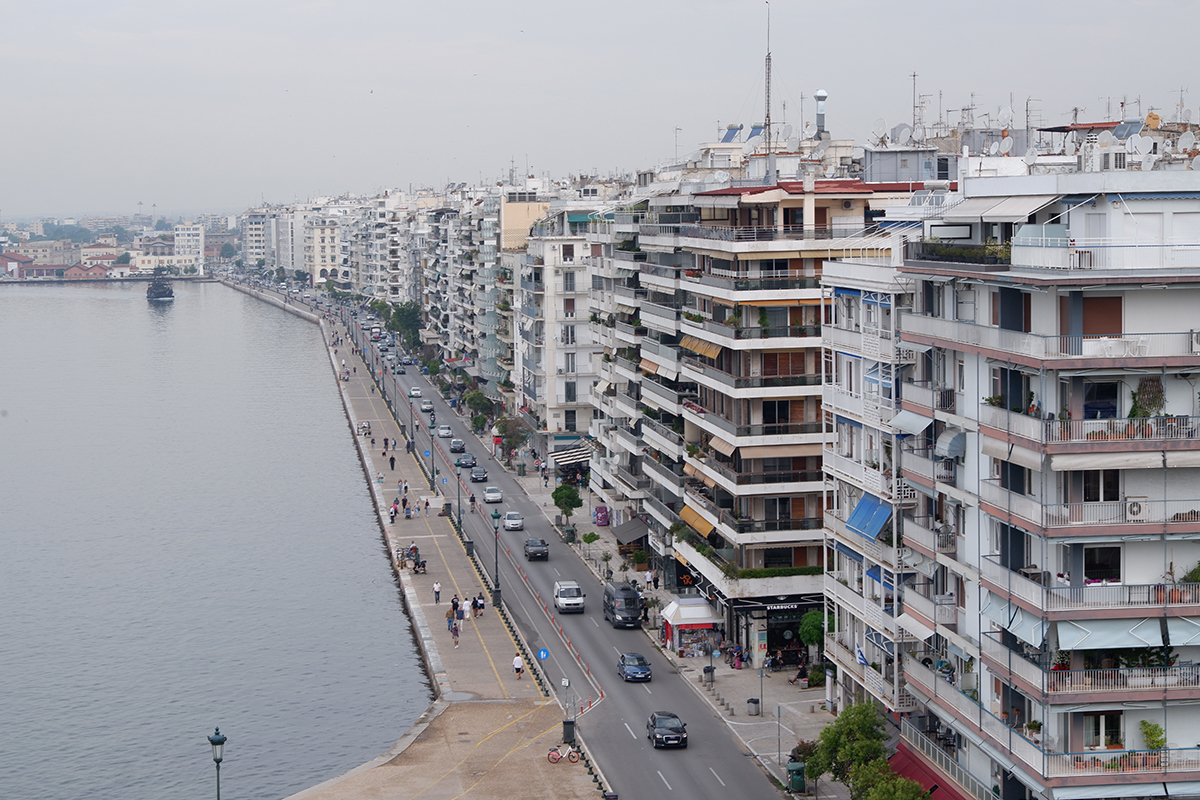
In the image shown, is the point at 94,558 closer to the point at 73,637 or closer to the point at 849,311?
the point at 73,637

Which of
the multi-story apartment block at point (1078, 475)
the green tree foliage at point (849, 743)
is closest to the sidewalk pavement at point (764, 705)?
the green tree foliage at point (849, 743)

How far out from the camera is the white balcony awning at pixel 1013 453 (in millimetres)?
28141

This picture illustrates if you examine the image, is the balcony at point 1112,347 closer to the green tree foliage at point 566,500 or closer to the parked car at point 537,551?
the parked car at point 537,551

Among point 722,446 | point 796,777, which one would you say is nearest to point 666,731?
point 796,777

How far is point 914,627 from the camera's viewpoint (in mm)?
35062

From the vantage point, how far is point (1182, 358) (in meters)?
27.4

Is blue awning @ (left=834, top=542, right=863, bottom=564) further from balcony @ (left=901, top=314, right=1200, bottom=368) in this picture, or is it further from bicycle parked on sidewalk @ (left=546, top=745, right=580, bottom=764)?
balcony @ (left=901, top=314, right=1200, bottom=368)

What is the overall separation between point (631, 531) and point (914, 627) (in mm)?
31544

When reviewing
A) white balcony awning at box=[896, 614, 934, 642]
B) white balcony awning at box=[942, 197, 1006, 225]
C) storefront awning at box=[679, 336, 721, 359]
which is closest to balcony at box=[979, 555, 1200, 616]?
white balcony awning at box=[896, 614, 934, 642]

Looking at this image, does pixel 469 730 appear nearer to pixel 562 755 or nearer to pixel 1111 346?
pixel 562 755

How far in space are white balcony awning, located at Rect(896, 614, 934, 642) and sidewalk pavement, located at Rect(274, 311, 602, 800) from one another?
8.71 metres

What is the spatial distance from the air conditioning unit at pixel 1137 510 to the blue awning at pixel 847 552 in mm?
12087

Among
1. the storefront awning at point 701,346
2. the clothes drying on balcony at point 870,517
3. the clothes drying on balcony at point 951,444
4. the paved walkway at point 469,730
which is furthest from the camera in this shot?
the storefront awning at point 701,346

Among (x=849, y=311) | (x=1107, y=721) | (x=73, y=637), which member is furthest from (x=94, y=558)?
(x=1107, y=721)
